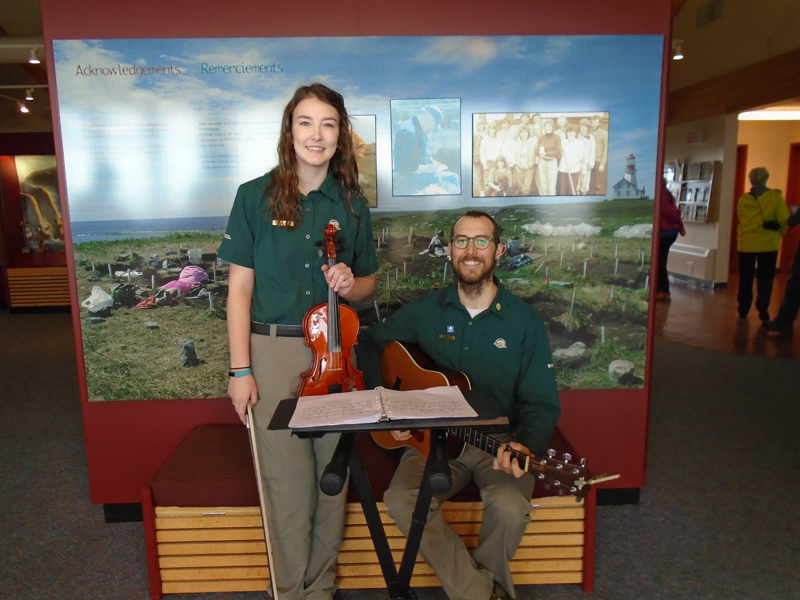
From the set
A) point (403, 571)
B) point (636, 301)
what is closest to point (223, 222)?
point (403, 571)

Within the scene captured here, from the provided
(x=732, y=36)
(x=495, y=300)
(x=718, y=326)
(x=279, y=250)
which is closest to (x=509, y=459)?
(x=495, y=300)

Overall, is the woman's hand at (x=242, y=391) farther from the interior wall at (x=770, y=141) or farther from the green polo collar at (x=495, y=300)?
the interior wall at (x=770, y=141)

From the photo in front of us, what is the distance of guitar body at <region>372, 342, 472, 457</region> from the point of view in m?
2.17

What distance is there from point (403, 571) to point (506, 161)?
Result: 169cm

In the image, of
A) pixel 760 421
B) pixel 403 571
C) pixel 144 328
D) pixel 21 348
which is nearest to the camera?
pixel 403 571

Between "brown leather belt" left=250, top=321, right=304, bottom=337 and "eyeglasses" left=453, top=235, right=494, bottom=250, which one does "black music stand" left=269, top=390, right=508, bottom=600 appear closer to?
"brown leather belt" left=250, top=321, right=304, bottom=337

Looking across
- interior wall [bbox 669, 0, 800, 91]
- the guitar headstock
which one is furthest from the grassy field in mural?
interior wall [bbox 669, 0, 800, 91]

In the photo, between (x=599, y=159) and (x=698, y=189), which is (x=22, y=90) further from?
(x=698, y=189)

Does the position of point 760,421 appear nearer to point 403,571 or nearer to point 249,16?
point 403,571

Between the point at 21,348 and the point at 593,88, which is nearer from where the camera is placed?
the point at 593,88

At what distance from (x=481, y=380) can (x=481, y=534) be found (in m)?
0.52

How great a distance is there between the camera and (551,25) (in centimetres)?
259

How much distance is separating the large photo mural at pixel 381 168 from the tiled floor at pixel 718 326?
3.54 m

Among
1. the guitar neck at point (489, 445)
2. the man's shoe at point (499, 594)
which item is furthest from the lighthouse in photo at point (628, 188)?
the man's shoe at point (499, 594)
